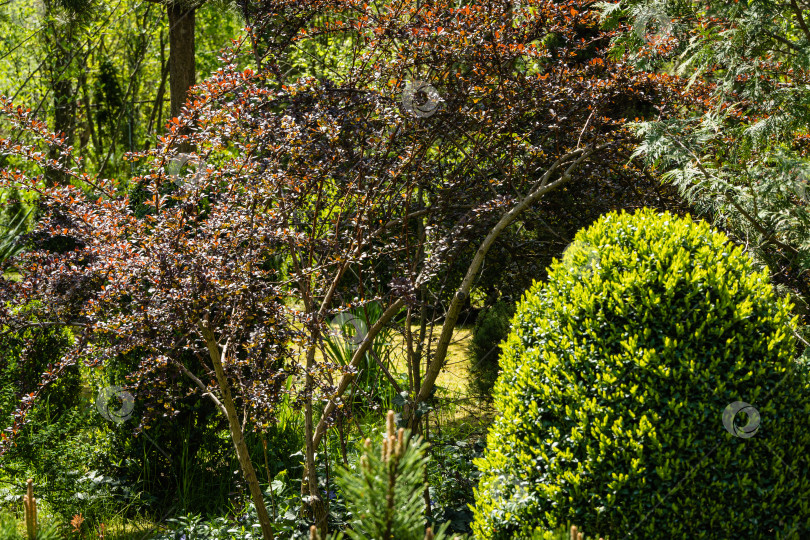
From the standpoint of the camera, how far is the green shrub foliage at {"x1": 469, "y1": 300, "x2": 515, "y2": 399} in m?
5.44

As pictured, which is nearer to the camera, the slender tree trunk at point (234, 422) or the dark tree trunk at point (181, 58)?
the slender tree trunk at point (234, 422)

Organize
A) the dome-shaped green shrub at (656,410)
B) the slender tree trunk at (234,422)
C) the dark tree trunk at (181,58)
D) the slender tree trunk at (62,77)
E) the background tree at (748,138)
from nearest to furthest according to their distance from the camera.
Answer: the dome-shaped green shrub at (656,410), the slender tree trunk at (234,422), the background tree at (748,138), the dark tree trunk at (181,58), the slender tree trunk at (62,77)

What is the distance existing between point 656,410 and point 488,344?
10.6 feet

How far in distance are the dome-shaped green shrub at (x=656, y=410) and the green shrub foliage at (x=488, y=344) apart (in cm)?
281

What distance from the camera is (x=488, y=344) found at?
18.2ft

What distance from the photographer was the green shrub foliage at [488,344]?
5.44m

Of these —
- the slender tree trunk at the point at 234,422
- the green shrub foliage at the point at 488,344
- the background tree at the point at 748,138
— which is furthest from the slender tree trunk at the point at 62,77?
the background tree at the point at 748,138

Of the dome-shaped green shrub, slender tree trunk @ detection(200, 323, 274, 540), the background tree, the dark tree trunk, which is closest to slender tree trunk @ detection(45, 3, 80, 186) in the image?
the dark tree trunk

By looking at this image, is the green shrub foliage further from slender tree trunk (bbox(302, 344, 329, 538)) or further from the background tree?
slender tree trunk (bbox(302, 344, 329, 538))

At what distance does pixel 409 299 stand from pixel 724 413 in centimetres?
152

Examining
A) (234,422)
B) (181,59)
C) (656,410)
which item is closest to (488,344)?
(234,422)

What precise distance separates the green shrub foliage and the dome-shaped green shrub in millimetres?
2806

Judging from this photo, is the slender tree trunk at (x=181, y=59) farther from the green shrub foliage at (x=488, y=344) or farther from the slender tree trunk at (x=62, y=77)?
the green shrub foliage at (x=488, y=344)

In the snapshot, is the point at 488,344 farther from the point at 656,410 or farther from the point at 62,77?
the point at 62,77
